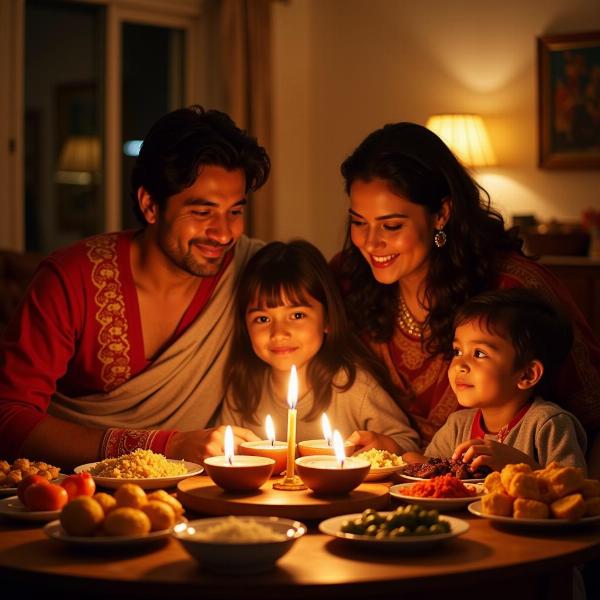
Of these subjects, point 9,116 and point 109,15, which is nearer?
point 9,116

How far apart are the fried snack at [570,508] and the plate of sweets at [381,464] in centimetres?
44

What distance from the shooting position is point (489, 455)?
6.87 feet

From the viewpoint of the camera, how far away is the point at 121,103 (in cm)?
689

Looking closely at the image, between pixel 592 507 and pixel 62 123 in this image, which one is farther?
pixel 62 123

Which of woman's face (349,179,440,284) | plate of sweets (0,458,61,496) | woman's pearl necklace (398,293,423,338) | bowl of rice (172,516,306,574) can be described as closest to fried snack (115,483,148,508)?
bowl of rice (172,516,306,574)

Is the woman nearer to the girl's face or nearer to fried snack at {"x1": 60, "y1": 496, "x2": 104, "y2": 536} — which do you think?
the girl's face

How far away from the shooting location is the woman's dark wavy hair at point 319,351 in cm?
287

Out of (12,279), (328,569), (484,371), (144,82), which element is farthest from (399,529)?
(144,82)

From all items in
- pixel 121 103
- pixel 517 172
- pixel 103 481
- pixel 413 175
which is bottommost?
pixel 103 481

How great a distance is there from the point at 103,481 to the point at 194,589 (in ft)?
2.06

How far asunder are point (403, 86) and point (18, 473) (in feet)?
17.4

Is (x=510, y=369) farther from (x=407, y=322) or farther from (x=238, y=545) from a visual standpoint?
(x=238, y=545)

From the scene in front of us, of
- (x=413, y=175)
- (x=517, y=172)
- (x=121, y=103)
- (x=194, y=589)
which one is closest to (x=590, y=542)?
(x=194, y=589)

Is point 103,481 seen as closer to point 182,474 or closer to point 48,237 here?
point 182,474
